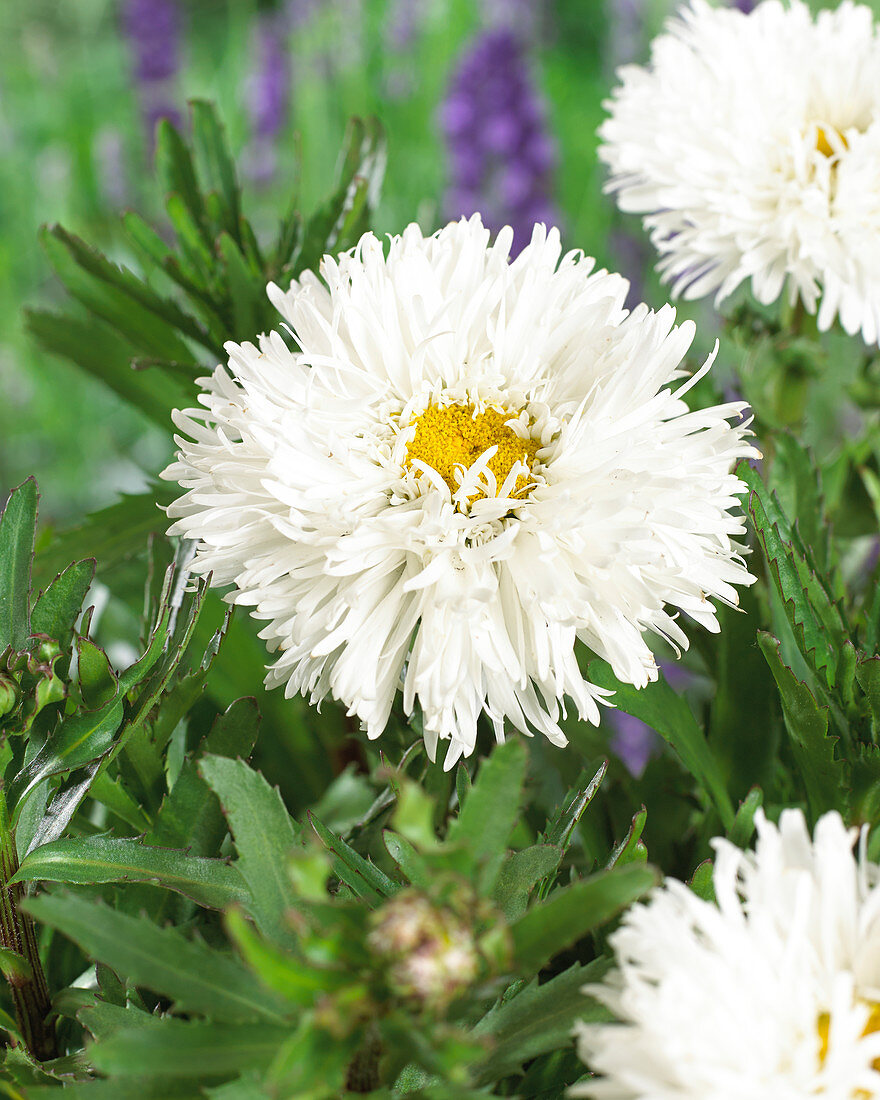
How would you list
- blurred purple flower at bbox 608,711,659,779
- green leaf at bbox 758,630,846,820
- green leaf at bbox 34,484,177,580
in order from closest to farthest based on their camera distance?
green leaf at bbox 758,630,846,820 → green leaf at bbox 34,484,177,580 → blurred purple flower at bbox 608,711,659,779

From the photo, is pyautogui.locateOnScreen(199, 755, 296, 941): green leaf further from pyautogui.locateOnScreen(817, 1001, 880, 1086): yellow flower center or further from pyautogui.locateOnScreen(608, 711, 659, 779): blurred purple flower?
pyautogui.locateOnScreen(608, 711, 659, 779): blurred purple flower

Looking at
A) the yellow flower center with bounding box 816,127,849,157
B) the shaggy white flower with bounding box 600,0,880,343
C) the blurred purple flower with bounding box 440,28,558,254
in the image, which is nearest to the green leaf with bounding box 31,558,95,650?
the shaggy white flower with bounding box 600,0,880,343

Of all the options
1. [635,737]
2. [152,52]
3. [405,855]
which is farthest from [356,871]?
[152,52]

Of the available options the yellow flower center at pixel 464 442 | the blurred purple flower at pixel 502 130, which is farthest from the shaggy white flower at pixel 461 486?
the blurred purple flower at pixel 502 130

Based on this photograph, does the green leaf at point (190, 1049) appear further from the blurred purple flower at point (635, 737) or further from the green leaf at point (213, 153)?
the blurred purple flower at point (635, 737)

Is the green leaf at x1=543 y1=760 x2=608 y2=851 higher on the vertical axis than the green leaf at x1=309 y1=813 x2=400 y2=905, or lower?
lower

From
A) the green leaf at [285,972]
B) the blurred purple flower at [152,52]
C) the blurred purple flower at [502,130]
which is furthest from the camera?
the blurred purple flower at [152,52]

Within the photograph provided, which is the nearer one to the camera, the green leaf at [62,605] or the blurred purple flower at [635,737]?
the green leaf at [62,605]

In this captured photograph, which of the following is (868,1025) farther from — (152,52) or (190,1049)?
(152,52)
